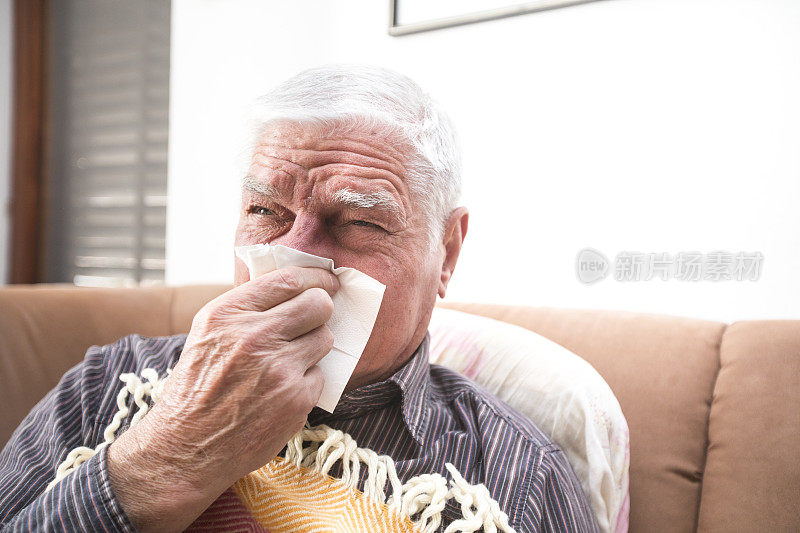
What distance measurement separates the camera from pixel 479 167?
1.78 meters

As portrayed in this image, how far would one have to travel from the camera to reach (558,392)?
3.69ft

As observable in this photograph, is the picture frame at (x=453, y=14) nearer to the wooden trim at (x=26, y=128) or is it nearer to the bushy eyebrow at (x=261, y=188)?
the bushy eyebrow at (x=261, y=188)

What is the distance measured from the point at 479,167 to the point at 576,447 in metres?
0.94

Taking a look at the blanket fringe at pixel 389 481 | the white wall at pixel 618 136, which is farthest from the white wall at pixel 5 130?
the blanket fringe at pixel 389 481

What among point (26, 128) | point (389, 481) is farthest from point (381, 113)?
point (26, 128)

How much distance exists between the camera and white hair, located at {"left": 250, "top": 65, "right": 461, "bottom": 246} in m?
0.97

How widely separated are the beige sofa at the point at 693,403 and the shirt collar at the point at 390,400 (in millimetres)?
454

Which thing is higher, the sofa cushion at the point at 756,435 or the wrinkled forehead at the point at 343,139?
the wrinkled forehead at the point at 343,139

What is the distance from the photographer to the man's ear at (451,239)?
110cm

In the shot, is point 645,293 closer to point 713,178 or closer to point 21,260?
point 713,178

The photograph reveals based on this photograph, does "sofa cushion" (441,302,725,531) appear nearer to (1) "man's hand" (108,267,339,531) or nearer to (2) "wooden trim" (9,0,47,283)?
(1) "man's hand" (108,267,339,531)

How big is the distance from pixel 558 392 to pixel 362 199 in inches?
20.8

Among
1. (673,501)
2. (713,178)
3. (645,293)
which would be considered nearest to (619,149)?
(713,178)

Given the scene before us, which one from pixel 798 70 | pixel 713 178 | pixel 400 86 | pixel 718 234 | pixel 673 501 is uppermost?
pixel 798 70
